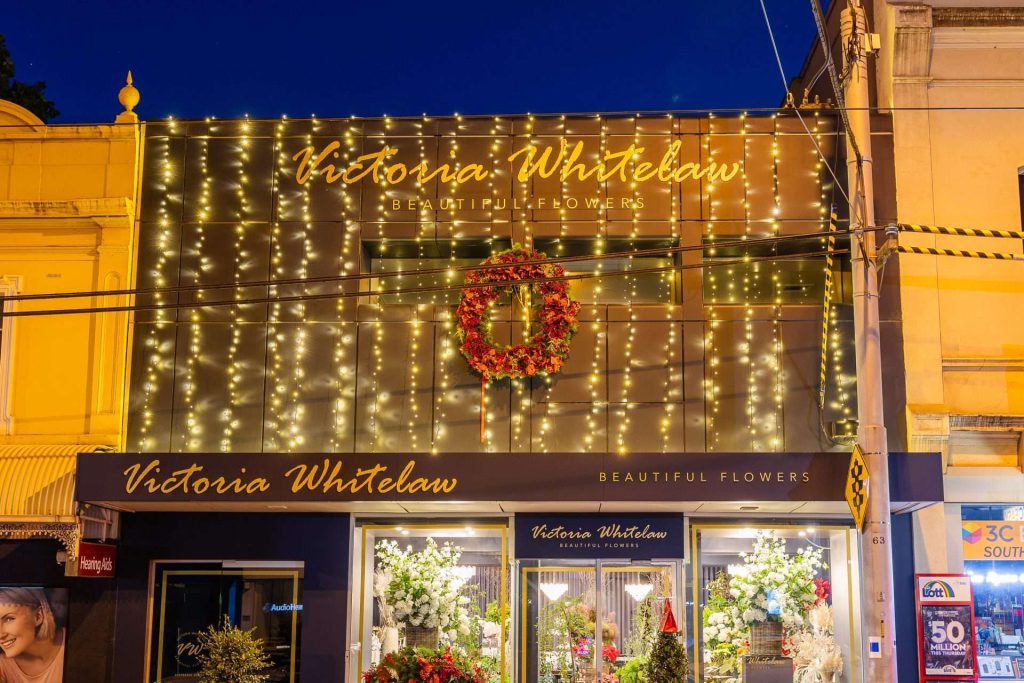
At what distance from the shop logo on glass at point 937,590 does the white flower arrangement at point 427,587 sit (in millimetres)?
6454

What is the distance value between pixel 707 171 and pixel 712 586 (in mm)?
6146

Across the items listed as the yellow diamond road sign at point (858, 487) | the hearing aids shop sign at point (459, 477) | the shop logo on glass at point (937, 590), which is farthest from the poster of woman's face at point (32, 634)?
the shop logo on glass at point (937, 590)

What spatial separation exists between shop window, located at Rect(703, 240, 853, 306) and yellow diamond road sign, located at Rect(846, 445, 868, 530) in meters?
4.85

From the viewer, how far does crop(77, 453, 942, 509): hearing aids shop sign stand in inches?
580

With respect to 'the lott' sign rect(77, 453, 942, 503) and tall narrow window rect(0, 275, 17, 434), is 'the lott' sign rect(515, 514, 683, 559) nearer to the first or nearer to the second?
'the lott' sign rect(77, 453, 942, 503)

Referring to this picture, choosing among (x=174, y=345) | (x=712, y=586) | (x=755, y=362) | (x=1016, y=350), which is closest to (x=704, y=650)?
(x=712, y=586)

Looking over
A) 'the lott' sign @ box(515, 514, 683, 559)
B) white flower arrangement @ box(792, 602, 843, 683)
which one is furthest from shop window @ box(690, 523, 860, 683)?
'the lott' sign @ box(515, 514, 683, 559)

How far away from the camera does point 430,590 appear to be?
16.8 metres

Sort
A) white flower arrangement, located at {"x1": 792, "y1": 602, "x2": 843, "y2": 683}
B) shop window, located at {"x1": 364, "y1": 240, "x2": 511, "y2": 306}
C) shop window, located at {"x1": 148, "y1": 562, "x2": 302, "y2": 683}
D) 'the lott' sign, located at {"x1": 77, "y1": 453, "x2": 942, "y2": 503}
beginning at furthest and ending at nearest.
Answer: shop window, located at {"x1": 364, "y1": 240, "x2": 511, "y2": 306}
shop window, located at {"x1": 148, "y1": 562, "x2": 302, "y2": 683}
white flower arrangement, located at {"x1": 792, "y1": 602, "x2": 843, "y2": 683}
'the lott' sign, located at {"x1": 77, "y1": 453, "x2": 942, "y2": 503}

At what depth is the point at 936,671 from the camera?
15.2 meters

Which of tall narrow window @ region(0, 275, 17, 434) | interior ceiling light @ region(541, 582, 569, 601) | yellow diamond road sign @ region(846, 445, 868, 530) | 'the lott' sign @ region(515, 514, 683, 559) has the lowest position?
interior ceiling light @ region(541, 582, 569, 601)

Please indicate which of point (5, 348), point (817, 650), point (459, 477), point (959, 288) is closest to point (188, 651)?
point (459, 477)

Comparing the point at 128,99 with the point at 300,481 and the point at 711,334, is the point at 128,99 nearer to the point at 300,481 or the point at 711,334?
the point at 300,481

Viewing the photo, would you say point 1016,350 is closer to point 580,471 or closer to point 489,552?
point 580,471
